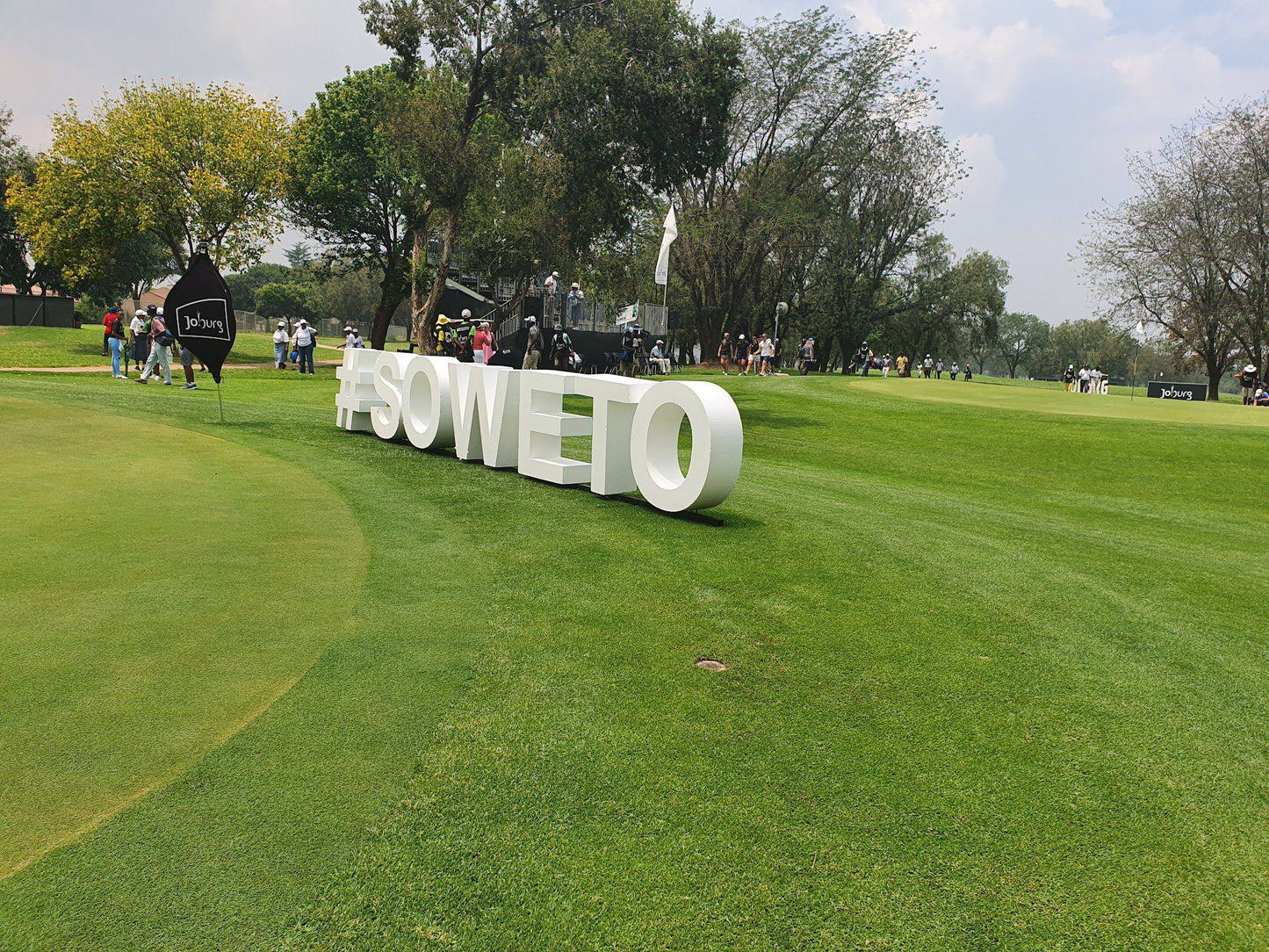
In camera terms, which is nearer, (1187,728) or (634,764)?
(634,764)

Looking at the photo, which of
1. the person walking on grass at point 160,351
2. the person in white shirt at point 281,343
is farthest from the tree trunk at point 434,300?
the person walking on grass at point 160,351

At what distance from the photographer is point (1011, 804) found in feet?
12.6

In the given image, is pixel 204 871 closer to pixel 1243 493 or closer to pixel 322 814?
pixel 322 814

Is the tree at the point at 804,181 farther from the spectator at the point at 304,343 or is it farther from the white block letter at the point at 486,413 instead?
the white block letter at the point at 486,413

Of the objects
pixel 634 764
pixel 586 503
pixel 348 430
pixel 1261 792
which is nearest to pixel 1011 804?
pixel 1261 792

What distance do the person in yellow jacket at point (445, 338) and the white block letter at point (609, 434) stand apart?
18.1 meters

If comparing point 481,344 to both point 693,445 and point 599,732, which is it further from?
point 599,732

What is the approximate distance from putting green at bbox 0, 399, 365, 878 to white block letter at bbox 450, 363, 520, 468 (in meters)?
2.54

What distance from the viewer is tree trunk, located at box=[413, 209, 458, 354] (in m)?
28.7

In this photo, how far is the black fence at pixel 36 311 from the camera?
1746 inches

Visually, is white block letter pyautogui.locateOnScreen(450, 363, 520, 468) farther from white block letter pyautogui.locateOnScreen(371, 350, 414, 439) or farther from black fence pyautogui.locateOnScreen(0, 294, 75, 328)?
black fence pyautogui.locateOnScreen(0, 294, 75, 328)

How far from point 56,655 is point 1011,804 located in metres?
4.66

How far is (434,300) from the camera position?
30.9 meters

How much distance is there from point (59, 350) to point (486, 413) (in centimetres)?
3137
